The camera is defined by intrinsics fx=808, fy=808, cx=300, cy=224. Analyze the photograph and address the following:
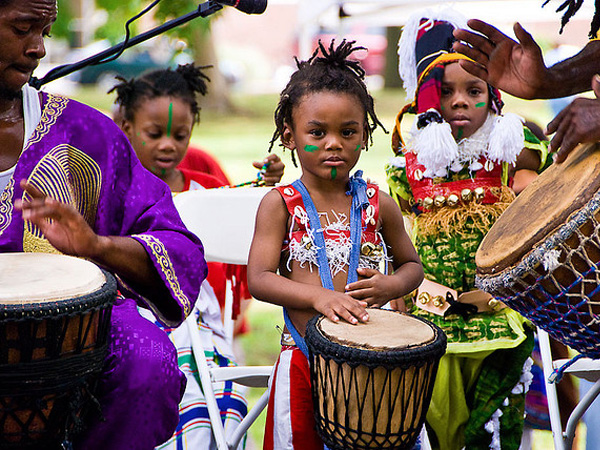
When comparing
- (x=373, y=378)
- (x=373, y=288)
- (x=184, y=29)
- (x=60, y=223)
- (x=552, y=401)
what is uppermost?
(x=184, y=29)

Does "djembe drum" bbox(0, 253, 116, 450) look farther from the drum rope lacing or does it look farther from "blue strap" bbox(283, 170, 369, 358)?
the drum rope lacing

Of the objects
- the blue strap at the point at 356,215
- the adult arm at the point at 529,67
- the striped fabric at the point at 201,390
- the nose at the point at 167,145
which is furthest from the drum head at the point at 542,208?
the nose at the point at 167,145

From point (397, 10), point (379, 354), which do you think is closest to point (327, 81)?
point (379, 354)

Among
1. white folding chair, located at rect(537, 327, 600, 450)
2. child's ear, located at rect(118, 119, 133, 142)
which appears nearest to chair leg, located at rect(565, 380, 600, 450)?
white folding chair, located at rect(537, 327, 600, 450)

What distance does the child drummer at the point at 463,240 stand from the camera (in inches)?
116

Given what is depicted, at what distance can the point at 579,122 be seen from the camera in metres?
1.96

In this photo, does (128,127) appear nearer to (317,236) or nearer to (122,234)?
(122,234)

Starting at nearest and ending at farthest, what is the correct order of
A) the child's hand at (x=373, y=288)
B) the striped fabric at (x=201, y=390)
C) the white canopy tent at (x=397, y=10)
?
the child's hand at (x=373, y=288)
the striped fabric at (x=201, y=390)
the white canopy tent at (x=397, y=10)

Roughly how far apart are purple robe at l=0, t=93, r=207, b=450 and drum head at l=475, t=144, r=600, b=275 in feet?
3.00

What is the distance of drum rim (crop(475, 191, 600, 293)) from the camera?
188 cm

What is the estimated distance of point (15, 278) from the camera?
196 centimetres

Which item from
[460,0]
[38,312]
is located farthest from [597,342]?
[460,0]

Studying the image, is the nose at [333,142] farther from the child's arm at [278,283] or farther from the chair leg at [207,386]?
the chair leg at [207,386]

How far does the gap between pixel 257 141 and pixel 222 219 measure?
36.0 feet
